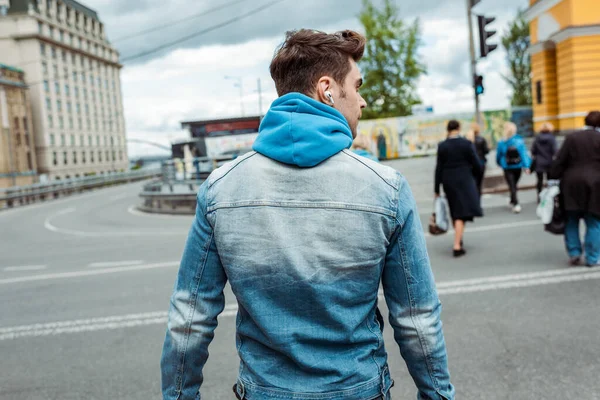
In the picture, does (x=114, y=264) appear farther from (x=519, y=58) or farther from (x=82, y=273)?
(x=519, y=58)

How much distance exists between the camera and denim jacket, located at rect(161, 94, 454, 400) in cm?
154

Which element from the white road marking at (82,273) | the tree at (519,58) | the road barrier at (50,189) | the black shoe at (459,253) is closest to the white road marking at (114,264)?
the white road marking at (82,273)

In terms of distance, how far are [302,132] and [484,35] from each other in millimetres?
13531

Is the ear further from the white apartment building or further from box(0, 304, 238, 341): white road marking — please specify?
the white apartment building

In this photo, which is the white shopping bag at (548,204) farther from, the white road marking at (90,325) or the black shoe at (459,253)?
the white road marking at (90,325)

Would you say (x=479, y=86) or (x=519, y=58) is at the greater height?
(x=519, y=58)

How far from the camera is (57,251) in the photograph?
37.1ft

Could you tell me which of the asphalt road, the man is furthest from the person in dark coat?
the man

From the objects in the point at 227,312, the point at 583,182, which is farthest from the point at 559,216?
the point at 227,312

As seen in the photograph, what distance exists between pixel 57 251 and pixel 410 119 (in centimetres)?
2494

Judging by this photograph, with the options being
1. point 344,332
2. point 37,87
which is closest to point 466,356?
point 344,332

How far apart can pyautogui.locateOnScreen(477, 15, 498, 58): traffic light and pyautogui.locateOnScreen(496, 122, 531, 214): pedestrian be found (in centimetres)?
301

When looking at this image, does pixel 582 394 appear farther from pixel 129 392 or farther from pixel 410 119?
pixel 410 119

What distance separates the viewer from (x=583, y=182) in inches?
252
